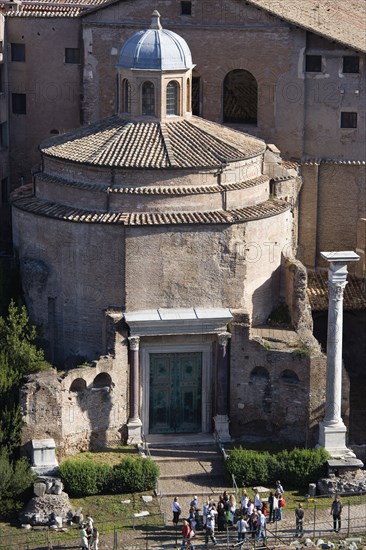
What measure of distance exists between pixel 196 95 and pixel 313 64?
416 centimetres

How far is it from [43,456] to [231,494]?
5.37 meters

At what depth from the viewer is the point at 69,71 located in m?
61.8

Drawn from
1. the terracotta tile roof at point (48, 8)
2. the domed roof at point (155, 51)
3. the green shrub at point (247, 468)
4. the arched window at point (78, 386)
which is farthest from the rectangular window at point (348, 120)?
the arched window at point (78, 386)

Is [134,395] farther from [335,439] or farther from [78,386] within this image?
[335,439]

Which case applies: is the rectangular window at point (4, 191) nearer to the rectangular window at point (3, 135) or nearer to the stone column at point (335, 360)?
the rectangular window at point (3, 135)

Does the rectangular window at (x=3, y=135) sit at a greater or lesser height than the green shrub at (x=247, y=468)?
greater

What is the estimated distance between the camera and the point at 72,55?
6172 centimetres

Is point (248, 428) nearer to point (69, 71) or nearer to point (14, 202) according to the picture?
point (14, 202)

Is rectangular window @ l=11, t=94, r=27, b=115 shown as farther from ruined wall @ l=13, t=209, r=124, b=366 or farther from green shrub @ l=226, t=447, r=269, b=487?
green shrub @ l=226, t=447, r=269, b=487

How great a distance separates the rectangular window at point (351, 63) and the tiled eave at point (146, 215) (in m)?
7.01

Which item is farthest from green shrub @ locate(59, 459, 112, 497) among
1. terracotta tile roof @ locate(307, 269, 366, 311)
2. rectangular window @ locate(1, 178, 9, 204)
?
rectangular window @ locate(1, 178, 9, 204)

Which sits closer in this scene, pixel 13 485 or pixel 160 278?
pixel 13 485

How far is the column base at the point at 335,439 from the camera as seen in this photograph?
53688mm

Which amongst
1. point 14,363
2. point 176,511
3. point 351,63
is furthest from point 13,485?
point 351,63
